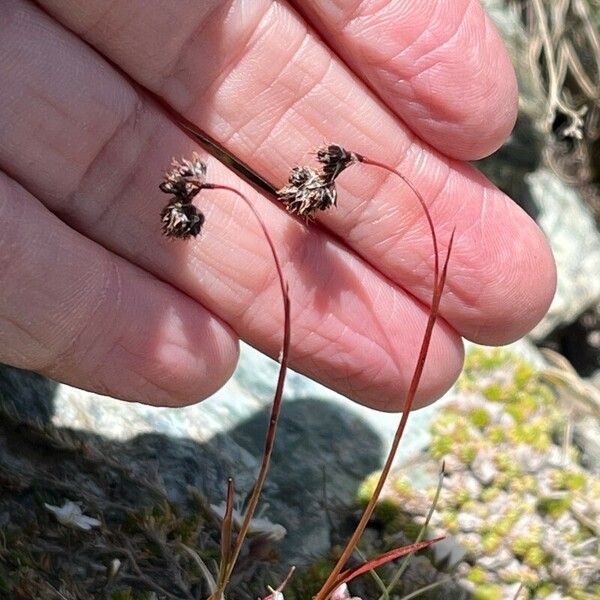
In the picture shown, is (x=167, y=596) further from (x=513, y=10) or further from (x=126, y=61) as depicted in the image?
(x=513, y=10)

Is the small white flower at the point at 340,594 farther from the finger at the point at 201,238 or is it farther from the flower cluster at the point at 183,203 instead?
the flower cluster at the point at 183,203

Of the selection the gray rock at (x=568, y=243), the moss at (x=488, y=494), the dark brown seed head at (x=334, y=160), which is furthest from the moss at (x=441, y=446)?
the gray rock at (x=568, y=243)

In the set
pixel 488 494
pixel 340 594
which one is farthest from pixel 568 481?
pixel 340 594

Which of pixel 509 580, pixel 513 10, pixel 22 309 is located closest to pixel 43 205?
pixel 22 309

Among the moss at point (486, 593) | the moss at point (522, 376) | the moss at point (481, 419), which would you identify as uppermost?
the moss at point (522, 376)

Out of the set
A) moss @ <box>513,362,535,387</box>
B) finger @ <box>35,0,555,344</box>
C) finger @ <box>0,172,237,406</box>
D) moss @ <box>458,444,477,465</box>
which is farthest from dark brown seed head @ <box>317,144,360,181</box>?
moss @ <box>513,362,535,387</box>

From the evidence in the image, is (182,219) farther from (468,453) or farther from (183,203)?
(468,453)
